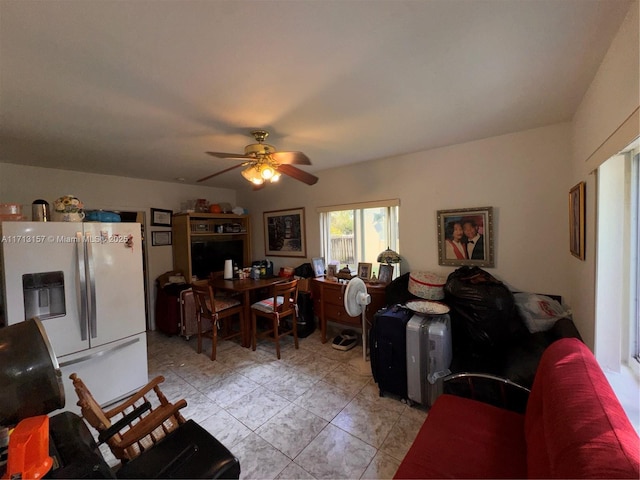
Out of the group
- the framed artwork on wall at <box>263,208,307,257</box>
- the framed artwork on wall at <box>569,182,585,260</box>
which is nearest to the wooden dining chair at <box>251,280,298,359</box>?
the framed artwork on wall at <box>263,208,307,257</box>

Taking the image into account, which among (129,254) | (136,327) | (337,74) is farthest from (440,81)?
(136,327)

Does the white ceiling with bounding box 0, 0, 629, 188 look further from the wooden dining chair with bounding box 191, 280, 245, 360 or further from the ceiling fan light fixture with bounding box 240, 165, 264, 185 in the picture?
the wooden dining chair with bounding box 191, 280, 245, 360

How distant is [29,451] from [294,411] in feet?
5.42

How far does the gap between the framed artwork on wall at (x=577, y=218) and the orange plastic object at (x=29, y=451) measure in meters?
2.76

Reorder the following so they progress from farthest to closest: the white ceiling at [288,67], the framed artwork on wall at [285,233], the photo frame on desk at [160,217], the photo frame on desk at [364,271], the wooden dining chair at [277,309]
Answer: the framed artwork on wall at [285,233] < the photo frame on desk at [160,217] < the photo frame on desk at [364,271] < the wooden dining chair at [277,309] < the white ceiling at [288,67]

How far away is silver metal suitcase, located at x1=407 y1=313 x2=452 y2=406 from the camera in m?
1.98

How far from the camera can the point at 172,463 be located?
123 cm

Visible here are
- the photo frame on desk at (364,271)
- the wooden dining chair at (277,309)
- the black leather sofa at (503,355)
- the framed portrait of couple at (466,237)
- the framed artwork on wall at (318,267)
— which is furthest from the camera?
the framed artwork on wall at (318,267)

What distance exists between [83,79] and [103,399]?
244 cm

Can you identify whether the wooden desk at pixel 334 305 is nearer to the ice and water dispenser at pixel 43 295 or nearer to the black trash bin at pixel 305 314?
the black trash bin at pixel 305 314

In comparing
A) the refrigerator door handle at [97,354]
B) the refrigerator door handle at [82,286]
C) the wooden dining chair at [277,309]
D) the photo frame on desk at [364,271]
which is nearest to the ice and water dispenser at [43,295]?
the refrigerator door handle at [82,286]

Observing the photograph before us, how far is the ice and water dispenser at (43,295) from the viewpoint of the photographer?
1.90 metres

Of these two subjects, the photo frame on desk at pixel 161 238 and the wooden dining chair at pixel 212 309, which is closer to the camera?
the wooden dining chair at pixel 212 309

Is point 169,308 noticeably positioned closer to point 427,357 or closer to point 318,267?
point 318,267
